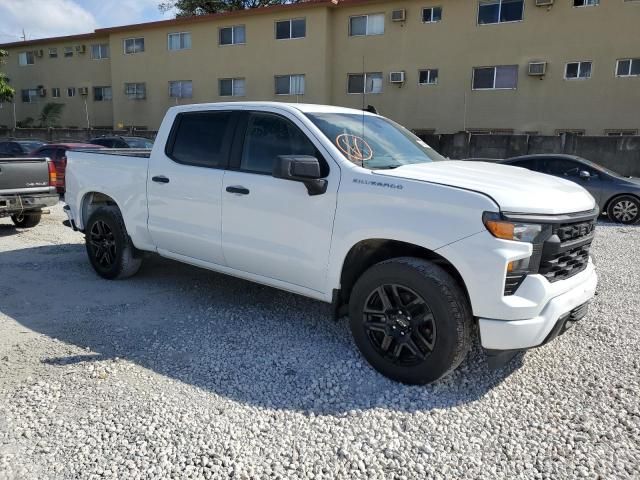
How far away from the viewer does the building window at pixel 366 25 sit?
2439cm

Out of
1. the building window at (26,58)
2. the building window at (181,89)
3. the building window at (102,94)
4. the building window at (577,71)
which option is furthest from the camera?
the building window at (26,58)

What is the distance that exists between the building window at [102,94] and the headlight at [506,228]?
119ft

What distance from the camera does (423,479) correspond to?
8.69ft

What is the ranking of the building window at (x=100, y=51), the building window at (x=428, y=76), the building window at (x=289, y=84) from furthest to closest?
the building window at (x=100, y=51) → the building window at (x=289, y=84) → the building window at (x=428, y=76)

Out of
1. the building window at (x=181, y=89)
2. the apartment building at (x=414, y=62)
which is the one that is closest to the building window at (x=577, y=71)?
the apartment building at (x=414, y=62)

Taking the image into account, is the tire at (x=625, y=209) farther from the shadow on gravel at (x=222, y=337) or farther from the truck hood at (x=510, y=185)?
the shadow on gravel at (x=222, y=337)

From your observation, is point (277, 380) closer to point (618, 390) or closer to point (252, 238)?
point (252, 238)

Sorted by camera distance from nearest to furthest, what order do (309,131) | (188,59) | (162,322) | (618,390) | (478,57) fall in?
(618,390), (309,131), (162,322), (478,57), (188,59)

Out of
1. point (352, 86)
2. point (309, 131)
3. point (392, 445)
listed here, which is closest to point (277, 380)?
point (392, 445)

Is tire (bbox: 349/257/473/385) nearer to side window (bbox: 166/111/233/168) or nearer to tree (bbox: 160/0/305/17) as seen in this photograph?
side window (bbox: 166/111/233/168)

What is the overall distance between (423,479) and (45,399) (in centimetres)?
240

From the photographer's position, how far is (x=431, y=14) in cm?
2308

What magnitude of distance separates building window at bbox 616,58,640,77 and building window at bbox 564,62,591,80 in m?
1.05

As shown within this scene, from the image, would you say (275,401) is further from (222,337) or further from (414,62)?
(414,62)
